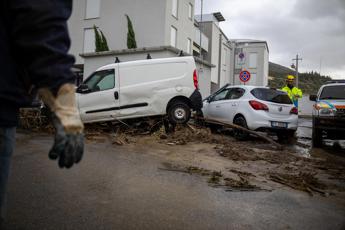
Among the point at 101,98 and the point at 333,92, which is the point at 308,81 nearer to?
the point at 333,92

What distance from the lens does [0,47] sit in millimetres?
1287

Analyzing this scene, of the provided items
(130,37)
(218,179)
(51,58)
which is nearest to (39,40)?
(51,58)

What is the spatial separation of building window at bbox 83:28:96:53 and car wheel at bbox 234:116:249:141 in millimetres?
17935

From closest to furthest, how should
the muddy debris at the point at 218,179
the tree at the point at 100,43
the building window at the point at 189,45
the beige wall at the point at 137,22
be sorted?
the muddy debris at the point at 218,179 → the beige wall at the point at 137,22 → the tree at the point at 100,43 → the building window at the point at 189,45

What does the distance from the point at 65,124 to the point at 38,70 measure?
239mm

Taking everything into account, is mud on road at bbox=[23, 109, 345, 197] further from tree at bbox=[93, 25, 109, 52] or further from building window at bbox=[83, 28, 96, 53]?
building window at bbox=[83, 28, 96, 53]

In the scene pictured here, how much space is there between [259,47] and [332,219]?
4204cm

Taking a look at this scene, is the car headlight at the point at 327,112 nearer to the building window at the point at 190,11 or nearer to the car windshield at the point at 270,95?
the car windshield at the point at 270,95

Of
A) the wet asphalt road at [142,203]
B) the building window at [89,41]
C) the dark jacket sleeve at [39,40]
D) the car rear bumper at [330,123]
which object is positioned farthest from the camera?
the building window at [89,41]

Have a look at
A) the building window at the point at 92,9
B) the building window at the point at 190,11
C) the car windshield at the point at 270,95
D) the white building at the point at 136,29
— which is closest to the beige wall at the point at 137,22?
the white building at the point at 136,29

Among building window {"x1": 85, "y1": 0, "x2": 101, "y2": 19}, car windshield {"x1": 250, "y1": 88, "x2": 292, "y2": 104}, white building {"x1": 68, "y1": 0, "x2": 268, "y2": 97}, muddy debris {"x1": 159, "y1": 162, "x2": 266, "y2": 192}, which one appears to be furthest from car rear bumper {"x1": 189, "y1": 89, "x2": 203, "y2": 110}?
building window {"x1": 85, "y1": 0, "x2": 101, "y2": 19}

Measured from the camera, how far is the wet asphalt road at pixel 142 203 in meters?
3.10

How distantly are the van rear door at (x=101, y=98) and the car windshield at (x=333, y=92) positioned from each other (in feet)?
20.2

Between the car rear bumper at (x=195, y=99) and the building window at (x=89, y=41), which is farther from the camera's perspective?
the building window at (x=89, y=41)
